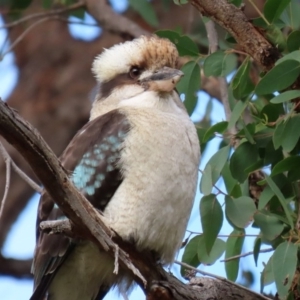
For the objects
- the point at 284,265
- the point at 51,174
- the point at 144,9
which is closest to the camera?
the point at 51,174

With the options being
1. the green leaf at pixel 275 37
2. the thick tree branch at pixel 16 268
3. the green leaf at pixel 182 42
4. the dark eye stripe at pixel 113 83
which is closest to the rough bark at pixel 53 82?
the thick tree branch at pixel 16 268

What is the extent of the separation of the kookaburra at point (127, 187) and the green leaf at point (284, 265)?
32 cm

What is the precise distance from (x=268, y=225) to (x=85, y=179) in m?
0.49

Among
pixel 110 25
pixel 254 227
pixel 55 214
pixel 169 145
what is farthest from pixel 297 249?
pixel 110 25

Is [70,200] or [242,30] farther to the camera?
[242,30]

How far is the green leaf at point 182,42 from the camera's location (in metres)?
2.82

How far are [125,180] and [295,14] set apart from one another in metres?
0.66

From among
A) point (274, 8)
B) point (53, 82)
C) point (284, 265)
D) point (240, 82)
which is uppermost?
point (53, 82)

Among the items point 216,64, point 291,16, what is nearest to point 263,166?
point 216,64

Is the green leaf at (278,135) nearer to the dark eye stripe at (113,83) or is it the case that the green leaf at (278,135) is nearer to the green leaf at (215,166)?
the green leaf at (215,166)

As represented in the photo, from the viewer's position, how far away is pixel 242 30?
8.37ft

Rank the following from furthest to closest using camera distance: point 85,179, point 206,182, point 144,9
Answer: point 144,9
point 85,179
point 206,182

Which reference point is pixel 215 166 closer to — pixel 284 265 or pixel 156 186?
pixel 156 186

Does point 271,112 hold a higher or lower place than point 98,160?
lower
